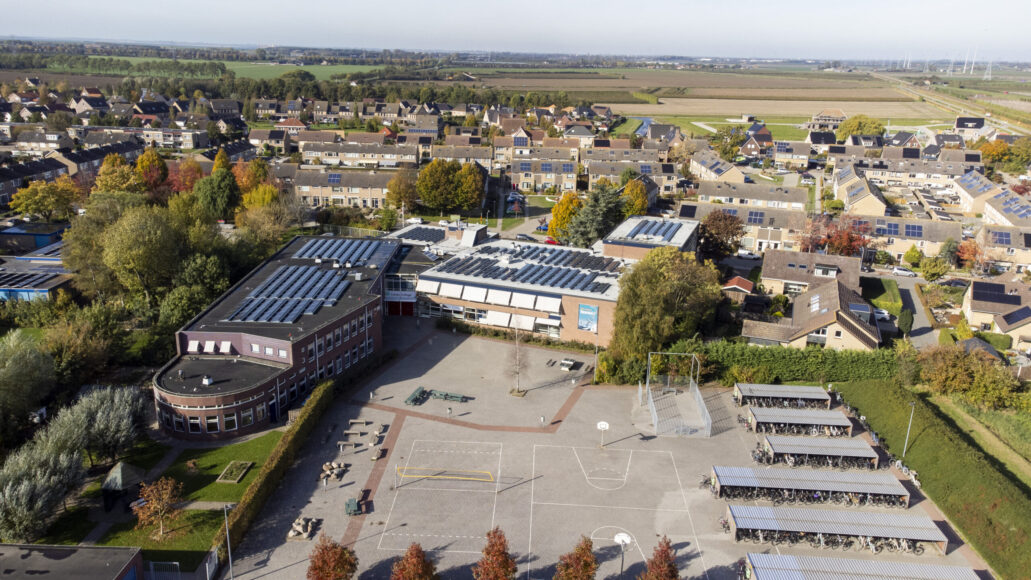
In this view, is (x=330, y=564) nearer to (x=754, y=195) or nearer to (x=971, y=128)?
(x=754, y=195)

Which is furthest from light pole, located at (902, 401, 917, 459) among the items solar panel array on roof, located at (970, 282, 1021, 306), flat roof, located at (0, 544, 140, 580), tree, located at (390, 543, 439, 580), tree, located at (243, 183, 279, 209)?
tree, located at (243, 183, 279, 209)

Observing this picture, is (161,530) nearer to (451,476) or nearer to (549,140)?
(451,476)

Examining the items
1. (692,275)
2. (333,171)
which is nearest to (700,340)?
(692,275)

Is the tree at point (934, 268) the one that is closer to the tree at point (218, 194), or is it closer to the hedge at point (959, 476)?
the hedge at point (959, 476)

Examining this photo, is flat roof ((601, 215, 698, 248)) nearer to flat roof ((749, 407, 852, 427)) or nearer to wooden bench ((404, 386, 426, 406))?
flat roof ((749, 407, 852, 427))

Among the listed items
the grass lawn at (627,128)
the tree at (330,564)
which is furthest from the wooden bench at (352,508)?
the grass lawn at (627,128)

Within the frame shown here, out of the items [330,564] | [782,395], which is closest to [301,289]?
[330,564]
